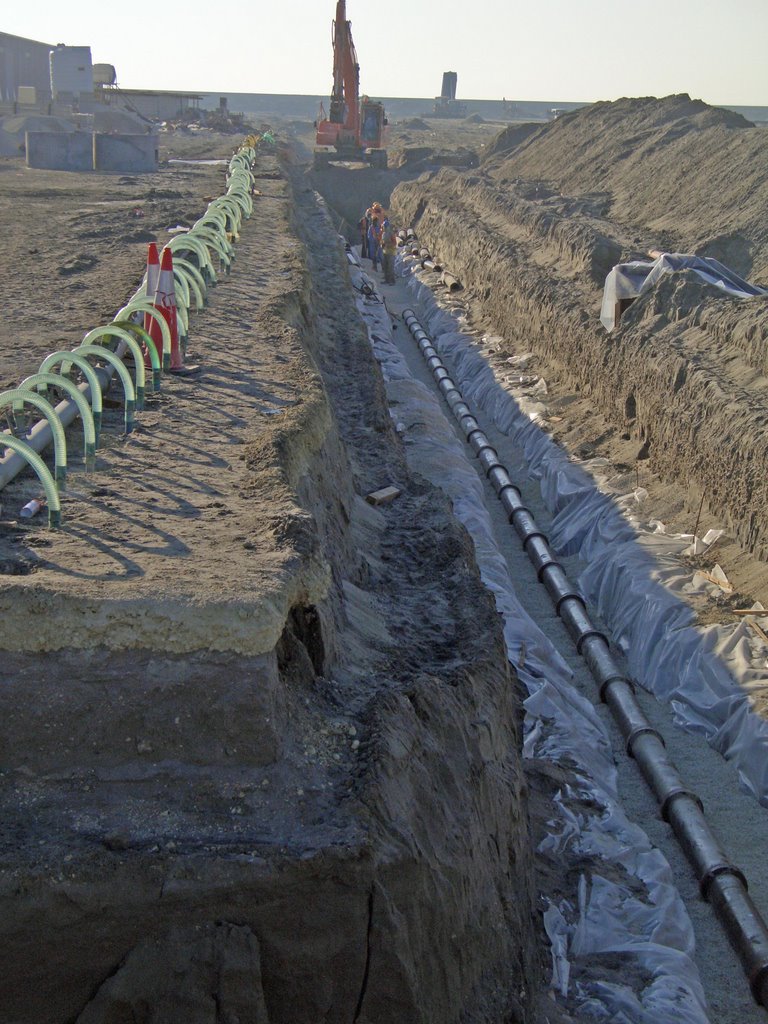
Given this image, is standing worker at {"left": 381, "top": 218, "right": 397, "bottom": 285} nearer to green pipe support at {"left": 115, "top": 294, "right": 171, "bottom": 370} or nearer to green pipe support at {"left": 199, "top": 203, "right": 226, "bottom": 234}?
green pipe support at {"left": 199, "top": 203, "right": 226, "bottom": 234}

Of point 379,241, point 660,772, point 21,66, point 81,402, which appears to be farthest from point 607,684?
point 21,66

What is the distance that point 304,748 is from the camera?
181 inches

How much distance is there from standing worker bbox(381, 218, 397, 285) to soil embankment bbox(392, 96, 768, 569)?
1.41 metres

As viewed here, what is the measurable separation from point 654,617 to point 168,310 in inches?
198

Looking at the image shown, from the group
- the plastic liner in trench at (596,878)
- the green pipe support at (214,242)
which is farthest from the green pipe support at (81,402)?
the green pipe support at (214,242)

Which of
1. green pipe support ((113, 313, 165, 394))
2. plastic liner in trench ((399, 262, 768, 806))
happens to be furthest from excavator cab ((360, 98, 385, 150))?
green pipe support ((113, 313, 165, 394))

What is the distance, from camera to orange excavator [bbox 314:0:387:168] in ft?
120

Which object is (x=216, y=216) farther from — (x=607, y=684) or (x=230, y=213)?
(x=607, y=684)

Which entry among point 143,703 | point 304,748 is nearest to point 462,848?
point 304,748

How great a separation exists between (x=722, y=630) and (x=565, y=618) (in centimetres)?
155

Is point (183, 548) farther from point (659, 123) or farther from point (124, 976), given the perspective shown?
point (659, 123)

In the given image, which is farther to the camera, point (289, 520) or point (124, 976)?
point (289, 520)

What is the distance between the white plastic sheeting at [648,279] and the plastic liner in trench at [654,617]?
6.81 feet

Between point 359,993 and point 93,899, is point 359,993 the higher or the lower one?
the lower one
